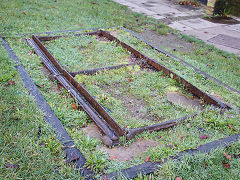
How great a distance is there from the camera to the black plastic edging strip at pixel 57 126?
88.0 inches

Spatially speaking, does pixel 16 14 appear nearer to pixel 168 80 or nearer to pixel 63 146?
pixel 168 80

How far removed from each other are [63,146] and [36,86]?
1321 millimetres

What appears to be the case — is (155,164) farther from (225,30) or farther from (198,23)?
(198,23)

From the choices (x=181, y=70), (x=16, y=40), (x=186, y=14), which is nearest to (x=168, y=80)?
(x=181, y=70)

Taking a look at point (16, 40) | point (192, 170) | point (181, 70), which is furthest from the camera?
point (16, 40)

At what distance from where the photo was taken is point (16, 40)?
5066 mm

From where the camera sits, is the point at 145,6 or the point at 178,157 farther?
the point at 145,6

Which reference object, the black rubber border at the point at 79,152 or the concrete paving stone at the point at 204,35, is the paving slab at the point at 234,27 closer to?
the concrete paving stone at the point at 204,35

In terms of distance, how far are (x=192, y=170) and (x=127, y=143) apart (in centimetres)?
71

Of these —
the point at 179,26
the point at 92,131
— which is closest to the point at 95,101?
the point at 92,131

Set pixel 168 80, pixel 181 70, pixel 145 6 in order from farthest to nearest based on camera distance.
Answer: pixel 145 6, pixel 181 70, pixel 168 80

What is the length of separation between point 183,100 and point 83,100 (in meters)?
1.44

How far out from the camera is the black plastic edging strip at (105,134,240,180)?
7.08ft

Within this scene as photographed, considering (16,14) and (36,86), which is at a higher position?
(16,14)
